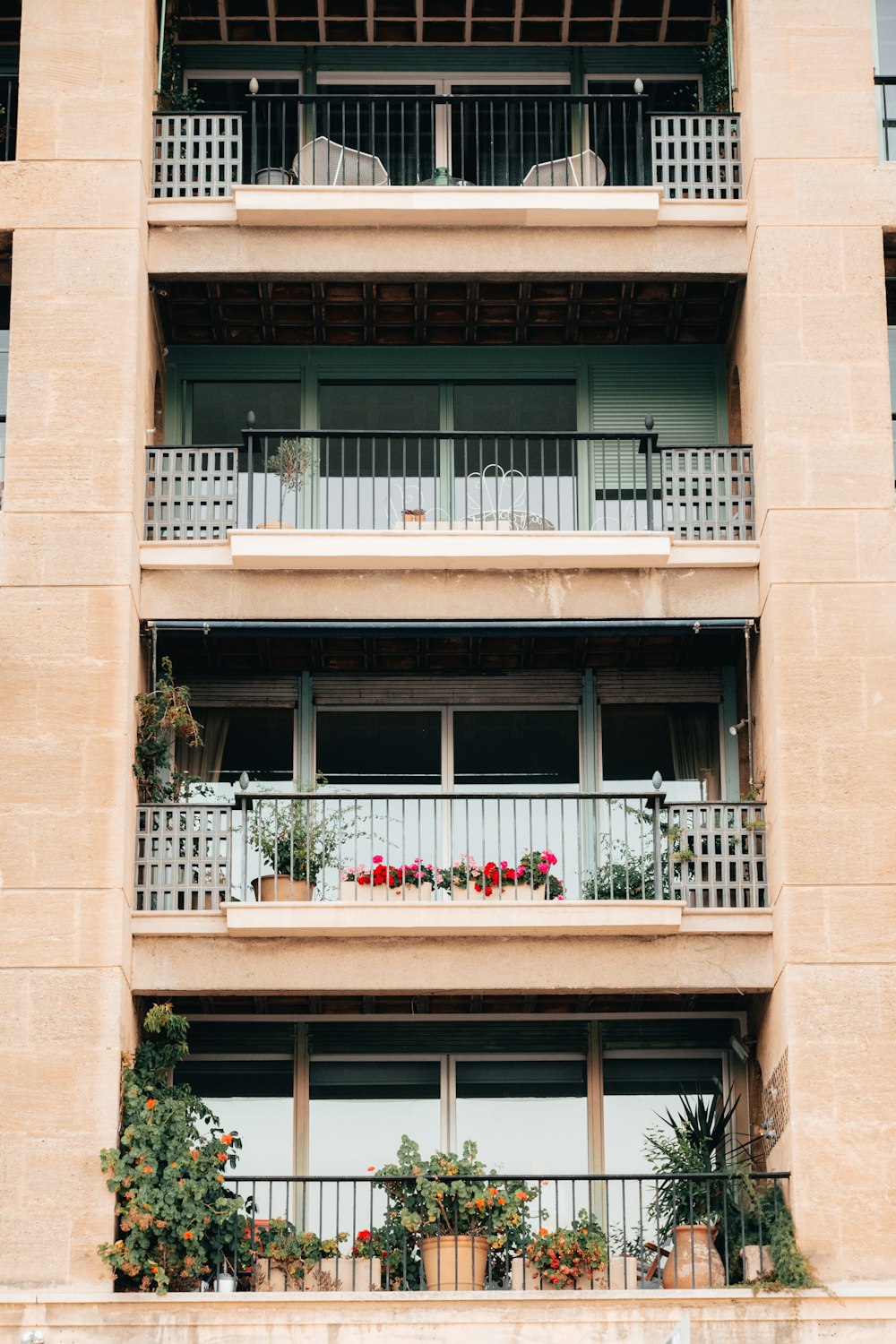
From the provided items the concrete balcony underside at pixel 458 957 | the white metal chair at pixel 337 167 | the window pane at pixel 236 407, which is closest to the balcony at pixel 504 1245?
the concrete balcony underside at pixel 458 957

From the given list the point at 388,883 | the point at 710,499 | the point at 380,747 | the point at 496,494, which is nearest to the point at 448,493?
the point at 496,494

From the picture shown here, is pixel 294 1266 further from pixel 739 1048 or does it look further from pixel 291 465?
pixel 291 465

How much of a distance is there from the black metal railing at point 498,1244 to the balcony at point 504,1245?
0.01 meters

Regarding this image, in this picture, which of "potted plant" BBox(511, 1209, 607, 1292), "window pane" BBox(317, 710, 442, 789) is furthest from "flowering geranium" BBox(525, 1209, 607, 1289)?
"window pane" BBox(317, 710, 442, 789)

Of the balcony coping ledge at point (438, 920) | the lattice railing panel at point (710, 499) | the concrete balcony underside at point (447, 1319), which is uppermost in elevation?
the lattice railing panel at point (710, 499)

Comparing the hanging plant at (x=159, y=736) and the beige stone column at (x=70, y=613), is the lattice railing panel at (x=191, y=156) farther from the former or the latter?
the hanging plant at (x=159, y=736)

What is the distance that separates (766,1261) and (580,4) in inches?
493

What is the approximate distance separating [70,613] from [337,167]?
550cm

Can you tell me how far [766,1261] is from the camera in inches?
727

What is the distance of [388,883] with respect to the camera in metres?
19.9

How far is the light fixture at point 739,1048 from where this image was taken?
20.6 meters

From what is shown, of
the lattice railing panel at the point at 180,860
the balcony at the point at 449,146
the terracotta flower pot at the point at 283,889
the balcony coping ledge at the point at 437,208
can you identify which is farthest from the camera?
the balcony at the point at 449,146

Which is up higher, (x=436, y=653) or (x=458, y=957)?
(x=436, y=653)

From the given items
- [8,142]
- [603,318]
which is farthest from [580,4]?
[8,142]
